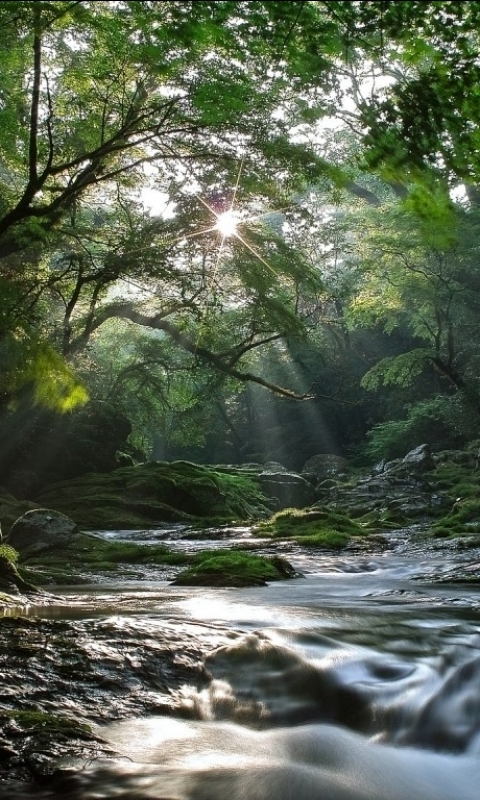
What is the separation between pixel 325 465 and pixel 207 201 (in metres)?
22.9

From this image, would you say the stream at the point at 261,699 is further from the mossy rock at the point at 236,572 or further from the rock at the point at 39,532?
the rock at the point at 39,532

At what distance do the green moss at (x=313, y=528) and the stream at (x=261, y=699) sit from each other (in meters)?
7.12

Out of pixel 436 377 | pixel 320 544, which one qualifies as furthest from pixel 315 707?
pixel 436 377

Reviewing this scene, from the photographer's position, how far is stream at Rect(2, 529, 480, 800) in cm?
241

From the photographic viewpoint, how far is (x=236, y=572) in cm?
786

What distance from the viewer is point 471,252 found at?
2020cm

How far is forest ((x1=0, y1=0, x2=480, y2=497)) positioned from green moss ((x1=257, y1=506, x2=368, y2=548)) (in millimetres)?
2706

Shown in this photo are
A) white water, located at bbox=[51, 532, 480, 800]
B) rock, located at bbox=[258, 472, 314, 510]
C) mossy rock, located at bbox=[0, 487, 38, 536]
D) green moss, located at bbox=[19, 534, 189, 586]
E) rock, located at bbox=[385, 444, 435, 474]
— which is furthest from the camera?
rock, located at bbox=[385, 444, 435, 474]

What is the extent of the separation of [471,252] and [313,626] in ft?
60.2

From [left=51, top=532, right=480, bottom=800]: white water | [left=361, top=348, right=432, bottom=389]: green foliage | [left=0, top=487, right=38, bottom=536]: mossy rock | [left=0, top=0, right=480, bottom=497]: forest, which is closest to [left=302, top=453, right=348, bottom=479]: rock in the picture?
[left=0, top=0, right=480, bottom=497]: forest

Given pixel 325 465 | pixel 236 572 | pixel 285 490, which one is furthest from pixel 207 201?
pixel 325 465

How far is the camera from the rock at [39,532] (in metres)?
10.3

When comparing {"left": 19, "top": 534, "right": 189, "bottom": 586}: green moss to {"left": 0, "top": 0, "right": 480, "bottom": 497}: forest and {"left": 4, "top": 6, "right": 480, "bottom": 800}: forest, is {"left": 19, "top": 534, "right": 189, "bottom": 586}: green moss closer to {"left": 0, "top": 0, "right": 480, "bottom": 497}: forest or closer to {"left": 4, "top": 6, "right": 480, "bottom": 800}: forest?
{"left": 4, "top": 6, "right": 480, "bottom": 800}: forest

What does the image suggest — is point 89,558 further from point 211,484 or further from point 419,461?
point 419,461
